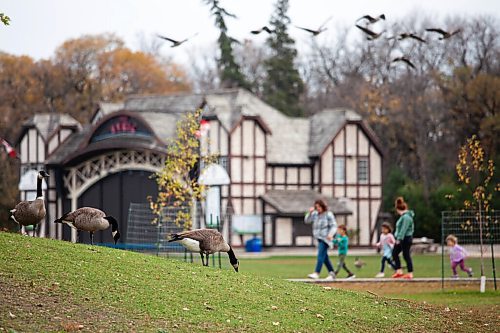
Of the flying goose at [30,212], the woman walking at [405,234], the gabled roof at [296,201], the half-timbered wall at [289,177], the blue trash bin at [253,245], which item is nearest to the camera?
the flying goose at [30,212]

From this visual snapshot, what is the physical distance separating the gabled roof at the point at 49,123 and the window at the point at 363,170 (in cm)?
1788

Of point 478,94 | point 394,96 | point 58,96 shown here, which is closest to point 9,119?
point 58,96

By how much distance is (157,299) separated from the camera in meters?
16.3

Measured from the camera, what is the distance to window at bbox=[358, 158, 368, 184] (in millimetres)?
61469

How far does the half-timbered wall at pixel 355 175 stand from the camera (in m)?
61.0

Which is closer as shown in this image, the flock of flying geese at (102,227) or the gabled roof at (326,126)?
Result: the flock of flying geese at (102,227)

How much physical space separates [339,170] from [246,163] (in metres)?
5.83

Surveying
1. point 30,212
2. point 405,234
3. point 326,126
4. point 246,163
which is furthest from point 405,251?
point 326,126

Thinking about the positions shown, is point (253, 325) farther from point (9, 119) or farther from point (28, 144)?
point (9, 119)

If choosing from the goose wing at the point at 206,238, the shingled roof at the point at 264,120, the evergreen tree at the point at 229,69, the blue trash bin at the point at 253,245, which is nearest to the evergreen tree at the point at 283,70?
the evergreen tree at the point at 229,69

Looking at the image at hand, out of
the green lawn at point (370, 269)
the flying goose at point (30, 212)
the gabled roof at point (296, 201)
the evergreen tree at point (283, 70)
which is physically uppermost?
the evergreen tree at point (283, 70)

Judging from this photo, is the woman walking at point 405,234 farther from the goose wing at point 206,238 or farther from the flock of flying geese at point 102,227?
the goose wing at point 206,238

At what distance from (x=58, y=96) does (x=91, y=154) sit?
21603mm

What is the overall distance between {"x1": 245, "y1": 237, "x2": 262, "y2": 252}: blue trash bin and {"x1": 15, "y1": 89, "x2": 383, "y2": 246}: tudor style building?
1.26 meters
